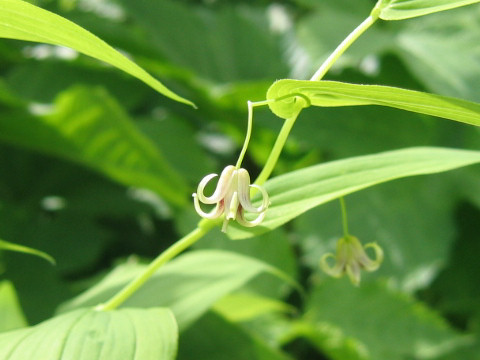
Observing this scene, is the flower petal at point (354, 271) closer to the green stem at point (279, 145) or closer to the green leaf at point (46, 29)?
the green stem at point (279, 145)

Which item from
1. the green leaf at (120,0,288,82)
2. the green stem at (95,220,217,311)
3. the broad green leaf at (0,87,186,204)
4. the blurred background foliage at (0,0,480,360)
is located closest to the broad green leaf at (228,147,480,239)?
the green stem at (95,220,217,311)

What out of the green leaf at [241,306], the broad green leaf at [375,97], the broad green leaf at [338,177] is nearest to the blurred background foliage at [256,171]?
the green leaf at [241,306]

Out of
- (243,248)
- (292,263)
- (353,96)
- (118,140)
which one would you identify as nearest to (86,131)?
(118,140)

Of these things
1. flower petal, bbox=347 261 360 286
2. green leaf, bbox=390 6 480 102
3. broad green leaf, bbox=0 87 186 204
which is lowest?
flower petal, bbox=347 261 360 286

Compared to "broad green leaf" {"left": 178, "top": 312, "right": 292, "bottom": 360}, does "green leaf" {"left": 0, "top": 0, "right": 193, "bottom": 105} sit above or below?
above

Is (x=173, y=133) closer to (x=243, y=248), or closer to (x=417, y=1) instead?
(x=243, y=248)

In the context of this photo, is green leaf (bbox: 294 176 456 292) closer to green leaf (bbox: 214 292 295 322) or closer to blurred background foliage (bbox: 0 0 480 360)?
blurred background foliage (bbox: 0 0 480 360)

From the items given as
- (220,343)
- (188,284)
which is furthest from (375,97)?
(220,343)

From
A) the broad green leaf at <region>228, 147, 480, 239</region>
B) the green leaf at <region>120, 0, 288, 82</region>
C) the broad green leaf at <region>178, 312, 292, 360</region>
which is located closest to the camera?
the broad green leaf at <region>228, 147, 480, 239</region>
